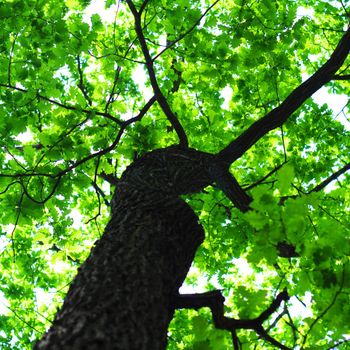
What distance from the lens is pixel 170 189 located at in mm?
2842

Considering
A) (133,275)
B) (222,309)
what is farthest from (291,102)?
(133,275)

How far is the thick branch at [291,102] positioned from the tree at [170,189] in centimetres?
1

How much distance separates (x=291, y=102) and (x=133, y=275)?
92.3 inches

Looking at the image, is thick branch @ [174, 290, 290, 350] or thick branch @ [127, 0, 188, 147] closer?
thick branch @ [174, 290, 290, 350]

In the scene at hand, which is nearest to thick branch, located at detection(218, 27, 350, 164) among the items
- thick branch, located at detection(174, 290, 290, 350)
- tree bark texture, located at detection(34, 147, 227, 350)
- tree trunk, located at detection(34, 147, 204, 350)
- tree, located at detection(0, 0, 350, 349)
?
tree, located at detection(0, 0, 350, 349)

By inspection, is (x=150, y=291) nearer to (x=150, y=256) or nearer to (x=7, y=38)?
(x=150, y=256)

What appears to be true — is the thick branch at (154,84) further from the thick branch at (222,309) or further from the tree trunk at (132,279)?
the thick branch at (222,309)

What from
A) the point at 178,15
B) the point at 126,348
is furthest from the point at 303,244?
the point at 178,15

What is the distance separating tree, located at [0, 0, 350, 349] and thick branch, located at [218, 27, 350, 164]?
12 mm

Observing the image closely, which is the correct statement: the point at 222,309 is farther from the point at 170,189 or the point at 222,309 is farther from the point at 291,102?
the point at 291,102

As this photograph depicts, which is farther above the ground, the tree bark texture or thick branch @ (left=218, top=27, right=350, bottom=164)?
thick branch @ (left=218, top=27, right=350, bottom=164)

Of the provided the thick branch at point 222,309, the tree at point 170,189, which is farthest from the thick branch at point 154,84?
the thick branch at point 222,309

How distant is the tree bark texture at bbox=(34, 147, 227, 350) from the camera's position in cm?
141

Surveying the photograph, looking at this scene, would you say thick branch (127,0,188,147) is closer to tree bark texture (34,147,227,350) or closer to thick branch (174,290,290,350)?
tree bark texture (34,147,227,350)
